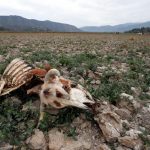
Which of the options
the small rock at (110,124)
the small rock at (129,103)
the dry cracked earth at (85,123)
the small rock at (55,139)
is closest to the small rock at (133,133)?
the dry cracked earth at (85,123)

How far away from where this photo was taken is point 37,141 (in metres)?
5.54

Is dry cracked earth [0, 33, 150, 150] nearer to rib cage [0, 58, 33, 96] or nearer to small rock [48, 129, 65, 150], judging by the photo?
small rock [48, 129, 65, 150]

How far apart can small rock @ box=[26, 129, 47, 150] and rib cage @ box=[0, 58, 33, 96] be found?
1.21 meters

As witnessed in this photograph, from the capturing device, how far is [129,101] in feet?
22.7

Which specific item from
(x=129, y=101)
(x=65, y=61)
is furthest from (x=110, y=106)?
(x=65, y=61)

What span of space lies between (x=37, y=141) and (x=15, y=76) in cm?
190

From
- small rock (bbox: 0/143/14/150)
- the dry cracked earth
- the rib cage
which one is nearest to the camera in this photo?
small rock (bbox: 0/143/14/150)

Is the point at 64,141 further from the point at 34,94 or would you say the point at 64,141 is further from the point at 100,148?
the point at 34,94

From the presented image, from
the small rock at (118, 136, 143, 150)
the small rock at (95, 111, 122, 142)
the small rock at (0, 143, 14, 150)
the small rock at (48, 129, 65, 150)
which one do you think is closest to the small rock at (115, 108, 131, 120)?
the small rock at (95, 111, 122, 142)

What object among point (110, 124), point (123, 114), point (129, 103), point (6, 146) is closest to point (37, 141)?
point (6, 146)

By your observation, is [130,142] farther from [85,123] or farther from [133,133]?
[85,123]

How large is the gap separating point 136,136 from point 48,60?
445 centimetres

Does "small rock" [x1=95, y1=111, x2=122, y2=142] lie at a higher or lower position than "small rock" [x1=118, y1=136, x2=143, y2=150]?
higher

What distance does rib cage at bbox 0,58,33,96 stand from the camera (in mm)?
6653
